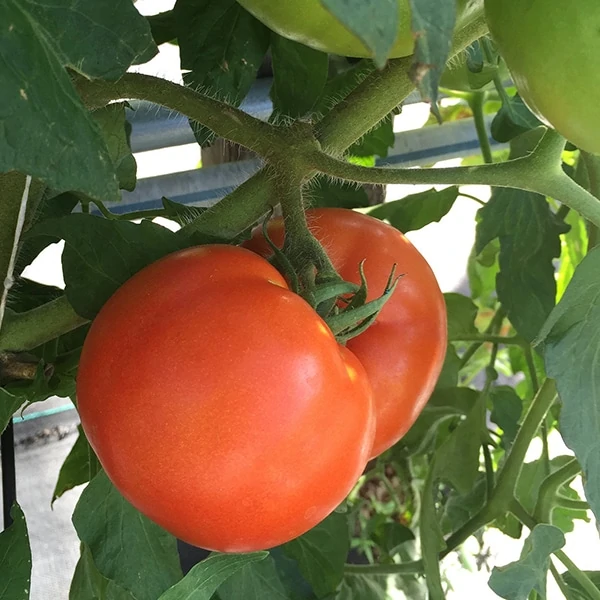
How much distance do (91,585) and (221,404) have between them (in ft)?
1.04

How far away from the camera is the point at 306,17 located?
1.01ft

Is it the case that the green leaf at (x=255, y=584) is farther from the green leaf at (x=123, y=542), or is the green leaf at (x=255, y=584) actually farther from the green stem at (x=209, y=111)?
the green stem at (x=209, y=111)

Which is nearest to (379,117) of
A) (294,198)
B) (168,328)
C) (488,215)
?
(294,198)

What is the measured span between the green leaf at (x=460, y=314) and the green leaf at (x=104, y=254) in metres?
0.49

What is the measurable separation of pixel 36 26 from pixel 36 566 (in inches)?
34.5

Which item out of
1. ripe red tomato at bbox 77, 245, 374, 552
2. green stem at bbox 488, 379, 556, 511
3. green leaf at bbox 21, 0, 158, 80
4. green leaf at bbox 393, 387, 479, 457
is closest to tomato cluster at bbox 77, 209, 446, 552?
ripe red tomato at bbox 77, 245, 374, 552

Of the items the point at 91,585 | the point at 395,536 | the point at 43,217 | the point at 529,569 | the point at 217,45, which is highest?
the point at 217,45

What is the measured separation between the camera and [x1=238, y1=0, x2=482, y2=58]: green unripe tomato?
304 millimetres

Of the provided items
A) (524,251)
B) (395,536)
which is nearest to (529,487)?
(395,536)

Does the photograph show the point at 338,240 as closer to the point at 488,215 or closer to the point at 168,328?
the point at 168,328

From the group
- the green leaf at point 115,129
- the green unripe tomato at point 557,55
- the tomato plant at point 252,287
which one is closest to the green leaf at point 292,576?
the tomato plant at point 252,287

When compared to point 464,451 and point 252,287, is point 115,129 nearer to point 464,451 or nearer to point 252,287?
point 252,287

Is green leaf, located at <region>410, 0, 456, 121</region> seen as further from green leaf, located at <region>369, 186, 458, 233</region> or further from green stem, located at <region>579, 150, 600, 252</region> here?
green leaf, located at <region>369, 186, 458, 233</region>

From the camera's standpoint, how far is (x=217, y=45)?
51 cm
